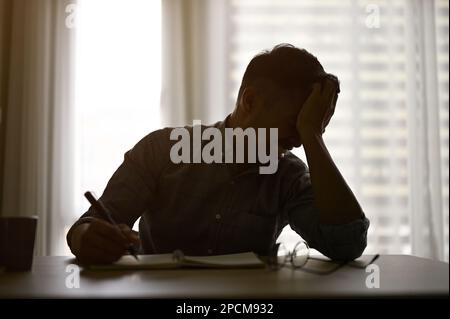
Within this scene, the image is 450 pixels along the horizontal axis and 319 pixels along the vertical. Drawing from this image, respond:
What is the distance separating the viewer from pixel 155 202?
1175 millimetres

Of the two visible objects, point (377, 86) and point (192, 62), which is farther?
point (377, 86)

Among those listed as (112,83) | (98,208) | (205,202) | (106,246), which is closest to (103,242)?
(106,246)

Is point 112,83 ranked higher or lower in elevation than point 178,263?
higher

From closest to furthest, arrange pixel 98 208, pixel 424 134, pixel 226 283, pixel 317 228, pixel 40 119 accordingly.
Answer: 1. pixel 226 283
2. pixel 98 208
3. pixel 317 228
4. pixel 40 119
5. pixel 424 134

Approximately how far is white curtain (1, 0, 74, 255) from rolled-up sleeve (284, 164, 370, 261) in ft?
4.60

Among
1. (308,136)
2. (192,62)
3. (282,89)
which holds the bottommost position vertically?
(308,136)

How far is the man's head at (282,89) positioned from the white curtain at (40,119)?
1.39m

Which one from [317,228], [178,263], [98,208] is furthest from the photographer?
[317,228]

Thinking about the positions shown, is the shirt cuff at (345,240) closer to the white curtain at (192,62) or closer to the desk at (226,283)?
the desk at (226,283)

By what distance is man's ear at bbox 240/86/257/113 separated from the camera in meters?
1.13

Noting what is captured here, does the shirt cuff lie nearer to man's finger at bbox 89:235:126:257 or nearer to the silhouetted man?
the silhouetted man

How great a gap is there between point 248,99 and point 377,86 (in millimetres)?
1514

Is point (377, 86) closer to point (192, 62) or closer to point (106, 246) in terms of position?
point (192, 62)

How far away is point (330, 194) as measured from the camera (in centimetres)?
99
